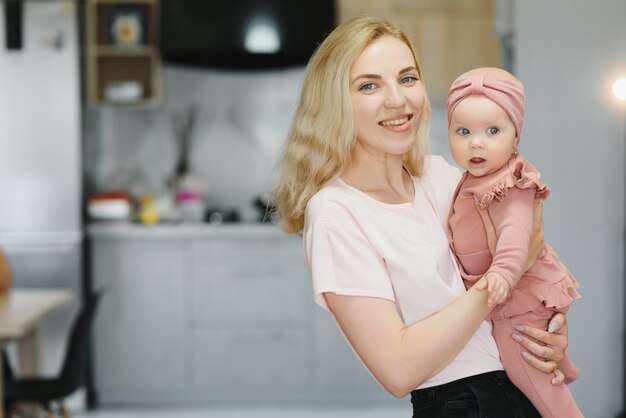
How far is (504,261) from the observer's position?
4.13 feet

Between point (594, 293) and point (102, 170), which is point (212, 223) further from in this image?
point (594, 293)

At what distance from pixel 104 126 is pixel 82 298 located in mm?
1153

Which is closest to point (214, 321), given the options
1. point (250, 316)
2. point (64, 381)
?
point (250, 316)

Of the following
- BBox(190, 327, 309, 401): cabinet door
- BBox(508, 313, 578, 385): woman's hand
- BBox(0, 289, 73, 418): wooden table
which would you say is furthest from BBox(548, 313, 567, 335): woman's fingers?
BBox(190, 327, 309, 401): cabinet door

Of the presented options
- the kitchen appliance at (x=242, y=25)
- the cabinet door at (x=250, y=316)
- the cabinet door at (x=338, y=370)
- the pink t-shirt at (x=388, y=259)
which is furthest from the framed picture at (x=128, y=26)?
the pink t-shirt at (x=388, y=259)

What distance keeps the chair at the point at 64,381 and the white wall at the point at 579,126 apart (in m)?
1.84

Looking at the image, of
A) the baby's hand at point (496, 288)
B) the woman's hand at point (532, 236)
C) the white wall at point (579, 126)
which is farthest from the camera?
the white wall at point (579, 126)

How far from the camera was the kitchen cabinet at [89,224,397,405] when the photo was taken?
4727 millimetres

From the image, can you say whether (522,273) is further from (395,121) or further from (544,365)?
(395,121)

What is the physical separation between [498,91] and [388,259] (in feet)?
1.04

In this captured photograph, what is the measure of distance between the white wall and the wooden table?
6.27 ft

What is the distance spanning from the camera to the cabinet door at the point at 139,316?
4.73 meters

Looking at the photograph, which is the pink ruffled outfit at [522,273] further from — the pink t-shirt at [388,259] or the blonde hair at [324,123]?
the blonde hair at [324,123]

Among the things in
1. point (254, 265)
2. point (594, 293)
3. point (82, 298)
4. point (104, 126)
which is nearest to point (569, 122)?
point (594, 293)
